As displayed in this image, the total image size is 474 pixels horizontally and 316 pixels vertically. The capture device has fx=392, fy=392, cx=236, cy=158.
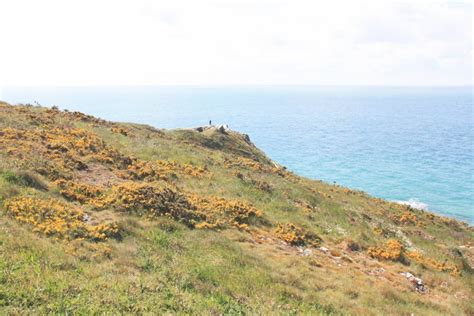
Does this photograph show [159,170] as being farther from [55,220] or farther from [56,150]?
[55,220]

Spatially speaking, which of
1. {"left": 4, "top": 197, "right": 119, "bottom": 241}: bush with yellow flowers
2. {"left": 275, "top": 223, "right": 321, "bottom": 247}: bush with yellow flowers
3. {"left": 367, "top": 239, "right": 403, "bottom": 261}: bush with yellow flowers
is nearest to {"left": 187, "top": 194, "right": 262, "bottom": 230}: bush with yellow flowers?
{"left": 275, "top": 223, "right": 321, "bottom": 247}: bush with yellow flowers

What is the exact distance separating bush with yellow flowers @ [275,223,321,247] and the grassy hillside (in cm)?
9

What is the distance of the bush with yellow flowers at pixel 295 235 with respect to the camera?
803 inches

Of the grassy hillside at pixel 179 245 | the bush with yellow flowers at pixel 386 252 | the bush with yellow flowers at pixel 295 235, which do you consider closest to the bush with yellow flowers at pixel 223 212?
the grassy hillside at pixel 179 245

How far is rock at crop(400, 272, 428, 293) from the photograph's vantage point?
60.1 ft

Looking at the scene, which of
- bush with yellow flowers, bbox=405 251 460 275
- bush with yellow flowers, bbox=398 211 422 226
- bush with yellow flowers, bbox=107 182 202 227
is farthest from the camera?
bush with yellow flowers, bbox=398 211 422 226

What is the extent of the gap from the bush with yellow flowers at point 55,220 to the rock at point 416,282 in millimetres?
13890

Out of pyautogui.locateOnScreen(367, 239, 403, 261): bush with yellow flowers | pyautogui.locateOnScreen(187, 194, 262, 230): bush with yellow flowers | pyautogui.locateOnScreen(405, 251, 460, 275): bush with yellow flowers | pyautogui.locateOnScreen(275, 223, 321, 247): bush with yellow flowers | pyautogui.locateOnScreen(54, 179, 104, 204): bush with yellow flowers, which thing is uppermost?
pyautogui.locateOnScreen(54, 179, 104, 204): bush with yellow flowers

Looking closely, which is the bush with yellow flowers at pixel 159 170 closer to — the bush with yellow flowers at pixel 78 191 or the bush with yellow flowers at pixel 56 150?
the bush with yellow flowers at pixel 56 150

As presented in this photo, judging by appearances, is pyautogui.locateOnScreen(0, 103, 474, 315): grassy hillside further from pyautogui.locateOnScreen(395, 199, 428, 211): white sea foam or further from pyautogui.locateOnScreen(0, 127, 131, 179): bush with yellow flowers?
pyautogui.locateOnScreen(395, 199, 428, 211): white sea foam

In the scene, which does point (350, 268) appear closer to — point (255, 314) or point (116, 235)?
point (255, 314)

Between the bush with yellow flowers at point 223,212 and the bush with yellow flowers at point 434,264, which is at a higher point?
the bush with yellow flowers at point 223,212

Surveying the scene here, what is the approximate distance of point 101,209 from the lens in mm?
17953

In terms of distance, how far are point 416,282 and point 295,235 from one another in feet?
20.3
